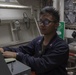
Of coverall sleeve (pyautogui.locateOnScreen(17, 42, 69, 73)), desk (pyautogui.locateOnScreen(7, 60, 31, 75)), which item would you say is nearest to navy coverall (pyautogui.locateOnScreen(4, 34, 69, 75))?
coverall sleeve (pyautogui.locateOnScreen(17, 42, 69, 73))

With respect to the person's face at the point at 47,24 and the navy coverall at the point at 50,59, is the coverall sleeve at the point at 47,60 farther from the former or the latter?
the person's face at the point at 47,24

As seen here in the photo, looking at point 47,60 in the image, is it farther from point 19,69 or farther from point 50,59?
point 19,69

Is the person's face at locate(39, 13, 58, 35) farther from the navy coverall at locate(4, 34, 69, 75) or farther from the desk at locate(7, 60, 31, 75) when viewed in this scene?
the desk at locate(7, 60, 31, 75)

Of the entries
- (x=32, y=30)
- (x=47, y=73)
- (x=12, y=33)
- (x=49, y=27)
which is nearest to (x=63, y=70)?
(x=47, y=73)

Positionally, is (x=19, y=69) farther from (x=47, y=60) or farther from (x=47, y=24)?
(x=47, y=24)

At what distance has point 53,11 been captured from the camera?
1293mm

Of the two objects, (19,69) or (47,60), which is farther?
(47,60)

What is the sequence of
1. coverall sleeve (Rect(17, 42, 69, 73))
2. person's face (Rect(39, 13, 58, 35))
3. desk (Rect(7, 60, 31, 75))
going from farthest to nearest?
person's face (Rect(39, 13, 58, 35)) < coverall sleeve (Rect(17, 42, 69, 73)) < desk (Rect(7, 60, 31, 75))

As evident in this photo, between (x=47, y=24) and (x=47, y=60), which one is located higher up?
(x=47, y=24)

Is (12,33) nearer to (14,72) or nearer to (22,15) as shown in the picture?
(22,15)

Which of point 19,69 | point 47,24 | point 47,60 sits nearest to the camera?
point 19,69

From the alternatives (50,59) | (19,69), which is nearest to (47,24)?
(50,59)

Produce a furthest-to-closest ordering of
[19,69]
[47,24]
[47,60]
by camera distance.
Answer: [47,24] → [47,60] → [19,69]

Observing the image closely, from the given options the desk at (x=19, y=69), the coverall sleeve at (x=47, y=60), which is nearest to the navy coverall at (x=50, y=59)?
the coverall sleeve at (x=47, y=60)
